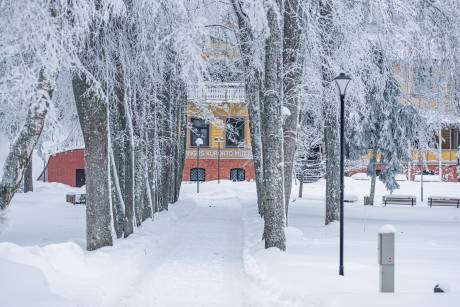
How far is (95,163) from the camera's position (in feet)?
42.1

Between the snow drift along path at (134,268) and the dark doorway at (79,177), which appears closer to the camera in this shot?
the snow drift along path at (134,268)

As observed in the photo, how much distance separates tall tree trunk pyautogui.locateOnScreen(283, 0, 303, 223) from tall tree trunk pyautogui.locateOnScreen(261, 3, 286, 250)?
1.32 meters

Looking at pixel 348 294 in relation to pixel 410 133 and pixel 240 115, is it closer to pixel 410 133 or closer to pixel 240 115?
pixel 410 133

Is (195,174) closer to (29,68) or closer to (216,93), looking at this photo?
(216,93)

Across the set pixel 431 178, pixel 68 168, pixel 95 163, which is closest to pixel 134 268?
pixel 95 163

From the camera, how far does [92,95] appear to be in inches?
494

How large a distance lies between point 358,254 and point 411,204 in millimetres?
21995

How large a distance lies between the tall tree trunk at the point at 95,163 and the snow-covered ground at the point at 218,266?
0.60 meters

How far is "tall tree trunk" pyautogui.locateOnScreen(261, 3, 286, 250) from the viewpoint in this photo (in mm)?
13164

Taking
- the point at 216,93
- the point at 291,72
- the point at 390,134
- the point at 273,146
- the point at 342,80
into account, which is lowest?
the point at 273,146

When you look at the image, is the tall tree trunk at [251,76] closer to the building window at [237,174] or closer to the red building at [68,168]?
the red building at [68,168]

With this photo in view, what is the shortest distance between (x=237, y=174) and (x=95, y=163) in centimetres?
3750

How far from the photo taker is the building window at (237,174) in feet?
164

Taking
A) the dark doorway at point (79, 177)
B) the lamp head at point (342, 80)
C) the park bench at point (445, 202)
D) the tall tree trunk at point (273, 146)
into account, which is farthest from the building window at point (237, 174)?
the lamp head at point (342, 80)
